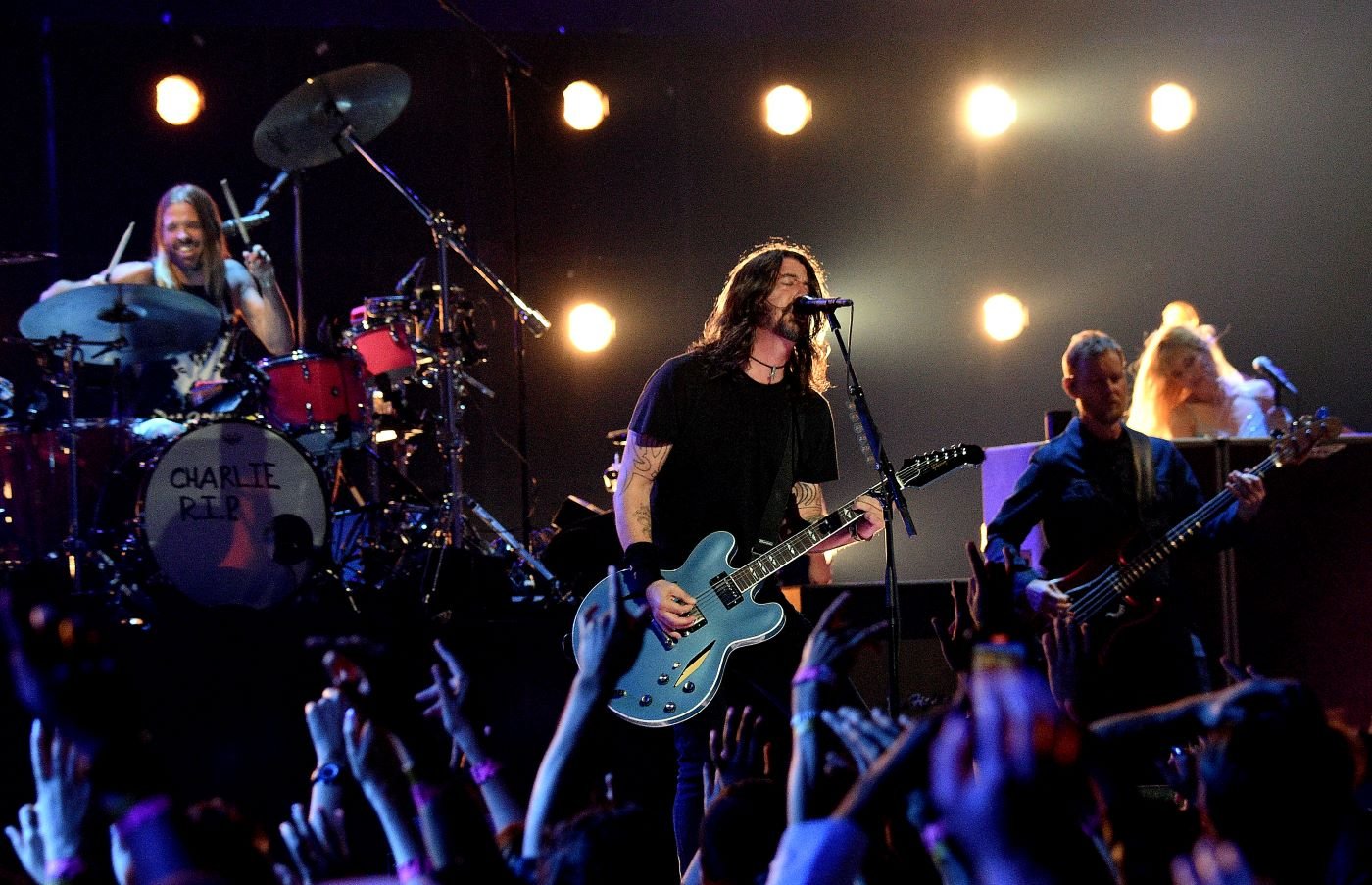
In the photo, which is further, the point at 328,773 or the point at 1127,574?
the point at 1127,574

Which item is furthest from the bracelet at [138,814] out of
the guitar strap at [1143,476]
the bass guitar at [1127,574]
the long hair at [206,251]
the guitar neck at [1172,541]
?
the long hair at [206,251]

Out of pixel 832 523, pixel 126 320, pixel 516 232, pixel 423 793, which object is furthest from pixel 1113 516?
pixel 516 232

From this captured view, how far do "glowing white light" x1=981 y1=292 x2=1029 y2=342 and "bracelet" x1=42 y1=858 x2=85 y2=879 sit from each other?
8007mm

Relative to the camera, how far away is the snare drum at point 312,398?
6.16m

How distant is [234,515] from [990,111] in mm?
6185

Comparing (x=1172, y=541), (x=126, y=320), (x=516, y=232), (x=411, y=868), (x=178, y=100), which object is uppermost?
(x=178, y=100)

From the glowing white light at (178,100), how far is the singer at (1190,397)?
6193 millimetres

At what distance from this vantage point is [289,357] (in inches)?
244

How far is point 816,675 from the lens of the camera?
231 cm

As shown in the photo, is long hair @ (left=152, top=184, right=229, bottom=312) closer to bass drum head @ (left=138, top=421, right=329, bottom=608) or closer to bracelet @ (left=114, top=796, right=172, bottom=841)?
bass drum head @ (left=138, top=421, right=329, bottom=608)

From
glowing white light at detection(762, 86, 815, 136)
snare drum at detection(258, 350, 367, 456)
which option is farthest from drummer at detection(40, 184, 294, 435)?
glowing white light at detection(762, 86, 815, 136)

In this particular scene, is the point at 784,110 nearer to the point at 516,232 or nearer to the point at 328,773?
the point at 516,232

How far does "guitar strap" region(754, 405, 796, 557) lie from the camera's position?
4.58 m

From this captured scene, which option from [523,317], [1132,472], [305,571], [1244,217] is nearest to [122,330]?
[305,571]
